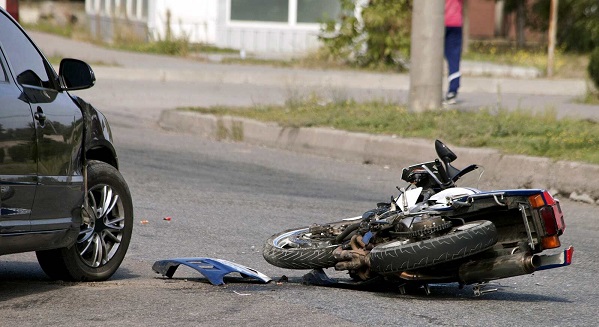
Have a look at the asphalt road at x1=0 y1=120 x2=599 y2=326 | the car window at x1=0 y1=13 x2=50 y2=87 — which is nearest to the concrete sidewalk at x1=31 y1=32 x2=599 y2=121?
the asphalt road at x1=0 y1=120 x2=599 y2=326

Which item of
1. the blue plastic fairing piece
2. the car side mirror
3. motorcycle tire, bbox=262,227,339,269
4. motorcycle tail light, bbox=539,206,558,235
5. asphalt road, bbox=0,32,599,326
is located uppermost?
the car side mirror

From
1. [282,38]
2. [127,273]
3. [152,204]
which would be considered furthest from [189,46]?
[127,273]

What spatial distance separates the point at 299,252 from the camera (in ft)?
19.7

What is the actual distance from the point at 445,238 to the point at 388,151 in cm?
652

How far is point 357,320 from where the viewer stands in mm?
5176

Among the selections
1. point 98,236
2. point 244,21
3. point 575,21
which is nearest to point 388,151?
point 98,236

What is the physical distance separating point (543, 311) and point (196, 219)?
3392mm

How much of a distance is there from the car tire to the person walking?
10.2m

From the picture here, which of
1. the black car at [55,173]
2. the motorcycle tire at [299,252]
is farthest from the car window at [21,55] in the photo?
the motorcycle tire at [299,252]

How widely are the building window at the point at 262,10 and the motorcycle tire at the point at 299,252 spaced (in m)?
22.2

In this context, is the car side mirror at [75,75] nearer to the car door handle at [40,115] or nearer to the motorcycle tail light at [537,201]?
the car door handle at [40,115]

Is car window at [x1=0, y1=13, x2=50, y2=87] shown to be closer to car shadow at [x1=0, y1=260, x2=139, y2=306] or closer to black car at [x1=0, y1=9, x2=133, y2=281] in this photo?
black car at [x1=0, y1=9, x2=133, y2=281]

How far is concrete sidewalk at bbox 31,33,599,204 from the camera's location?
34.4 ft

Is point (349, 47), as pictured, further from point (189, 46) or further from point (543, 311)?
point (543, 311)
